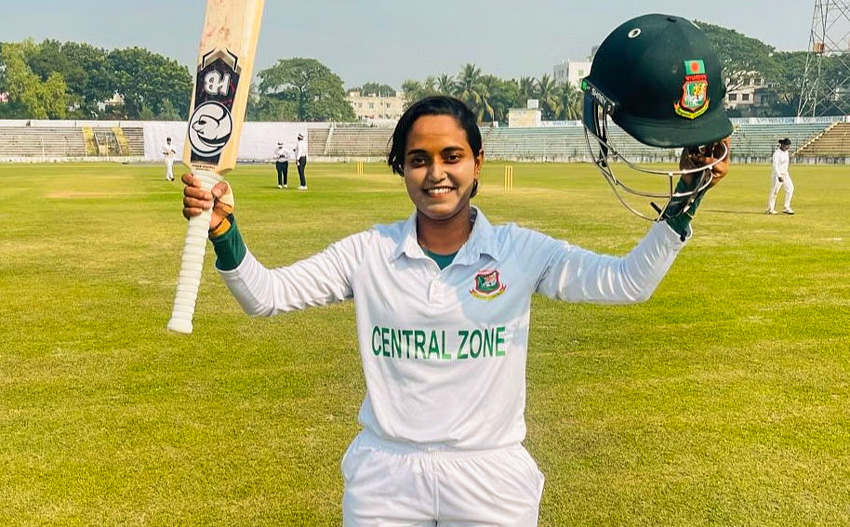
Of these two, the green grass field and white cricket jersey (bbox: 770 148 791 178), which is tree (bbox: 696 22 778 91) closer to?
white cricket jersey (bbox: 770 148 791 178)

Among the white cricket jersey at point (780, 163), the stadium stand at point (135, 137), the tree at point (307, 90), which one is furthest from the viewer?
the tree at point (307, 90)

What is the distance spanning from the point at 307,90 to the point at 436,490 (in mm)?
110127

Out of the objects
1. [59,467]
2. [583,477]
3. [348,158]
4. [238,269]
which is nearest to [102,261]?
[59,467]

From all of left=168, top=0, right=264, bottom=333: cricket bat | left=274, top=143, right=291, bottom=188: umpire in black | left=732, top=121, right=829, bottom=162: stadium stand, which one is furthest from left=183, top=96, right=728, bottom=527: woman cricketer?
left=732, top=121, right=829, bottom=162: stadium stand

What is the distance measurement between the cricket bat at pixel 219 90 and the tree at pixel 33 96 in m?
81.0

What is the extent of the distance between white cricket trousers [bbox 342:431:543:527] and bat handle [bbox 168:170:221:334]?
0.69m

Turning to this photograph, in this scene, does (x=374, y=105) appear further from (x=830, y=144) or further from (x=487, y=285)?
(x=487, y=285)

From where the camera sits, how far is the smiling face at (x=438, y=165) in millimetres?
2141

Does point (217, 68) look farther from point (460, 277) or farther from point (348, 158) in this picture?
point (348, 158)

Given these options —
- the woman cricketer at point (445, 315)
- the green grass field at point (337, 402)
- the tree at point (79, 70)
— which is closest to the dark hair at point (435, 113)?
the woman cricketer at point (445, 315)

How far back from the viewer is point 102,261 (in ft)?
34.2

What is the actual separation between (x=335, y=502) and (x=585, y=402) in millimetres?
1949

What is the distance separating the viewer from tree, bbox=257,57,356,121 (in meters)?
102

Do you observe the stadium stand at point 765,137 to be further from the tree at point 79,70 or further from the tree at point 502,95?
the tree at point 79,70
